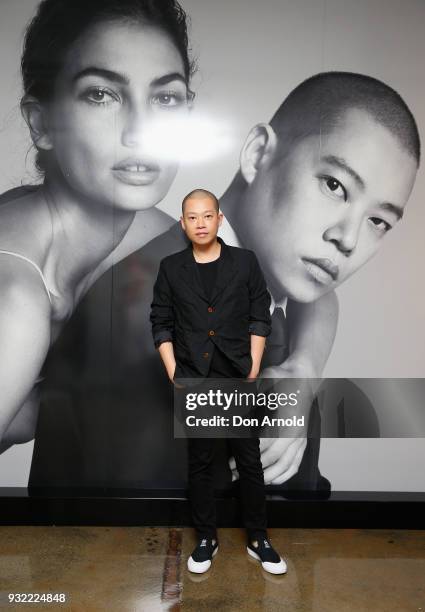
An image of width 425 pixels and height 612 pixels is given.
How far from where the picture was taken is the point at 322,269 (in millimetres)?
2438

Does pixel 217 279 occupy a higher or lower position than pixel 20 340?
higher

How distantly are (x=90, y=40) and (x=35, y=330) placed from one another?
1.40 metres

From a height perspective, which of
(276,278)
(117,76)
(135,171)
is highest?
(117,76)

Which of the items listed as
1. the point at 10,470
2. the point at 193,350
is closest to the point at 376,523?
the point at 193,350

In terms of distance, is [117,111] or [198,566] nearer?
[198,566]

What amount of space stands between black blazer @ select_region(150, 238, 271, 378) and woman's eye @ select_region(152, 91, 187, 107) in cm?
76

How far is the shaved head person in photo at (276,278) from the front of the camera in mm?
2391

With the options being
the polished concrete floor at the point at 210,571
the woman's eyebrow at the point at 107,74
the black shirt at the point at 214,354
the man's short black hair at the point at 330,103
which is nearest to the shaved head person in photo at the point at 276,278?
the man's short black hair at the point at 330,103

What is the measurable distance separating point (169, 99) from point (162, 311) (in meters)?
1.04

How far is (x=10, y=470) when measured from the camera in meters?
2.51

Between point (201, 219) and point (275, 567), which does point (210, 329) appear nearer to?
point (201, 219)

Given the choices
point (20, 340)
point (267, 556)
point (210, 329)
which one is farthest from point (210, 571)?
point (20, 340)

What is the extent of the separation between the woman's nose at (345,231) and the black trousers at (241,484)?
1.02 metres

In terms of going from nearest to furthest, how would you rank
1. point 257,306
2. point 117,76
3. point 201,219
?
point 201,219, point 257,306, point 117,76
